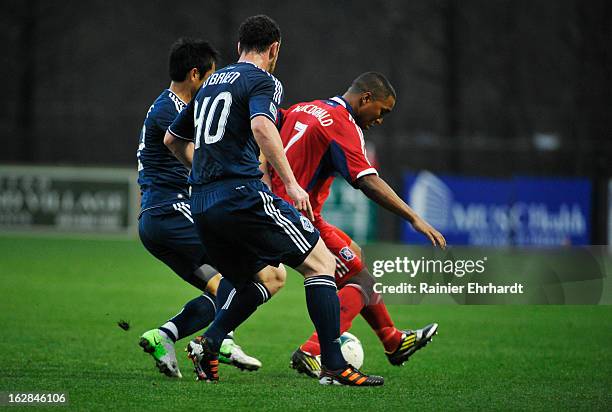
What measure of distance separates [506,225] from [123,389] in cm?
1473

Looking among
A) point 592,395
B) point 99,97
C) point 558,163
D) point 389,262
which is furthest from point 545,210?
point 99,97

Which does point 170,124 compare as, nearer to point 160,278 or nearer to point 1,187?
point 160,278

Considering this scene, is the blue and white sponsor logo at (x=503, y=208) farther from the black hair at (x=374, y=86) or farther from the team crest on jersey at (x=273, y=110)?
the team crest on jersey at (x=273, y=110)

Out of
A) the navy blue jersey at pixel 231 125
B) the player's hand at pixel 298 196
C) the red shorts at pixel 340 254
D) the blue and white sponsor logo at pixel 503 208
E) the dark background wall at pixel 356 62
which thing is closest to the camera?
the player's hand at pixel 298 196

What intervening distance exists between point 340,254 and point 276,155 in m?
1.56

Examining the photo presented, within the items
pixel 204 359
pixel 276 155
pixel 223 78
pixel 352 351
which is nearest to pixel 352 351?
pixel 352 351

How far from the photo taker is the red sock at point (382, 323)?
8078 millimetres

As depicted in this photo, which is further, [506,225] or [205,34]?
[205,34]

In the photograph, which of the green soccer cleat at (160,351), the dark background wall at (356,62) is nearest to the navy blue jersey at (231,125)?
the green soccer cleat at (160,351)

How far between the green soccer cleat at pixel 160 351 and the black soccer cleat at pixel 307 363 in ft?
2.74

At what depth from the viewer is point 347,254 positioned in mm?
7898

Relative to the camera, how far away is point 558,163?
26688mm

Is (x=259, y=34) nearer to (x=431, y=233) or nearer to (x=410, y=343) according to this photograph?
(x=431, y=233)

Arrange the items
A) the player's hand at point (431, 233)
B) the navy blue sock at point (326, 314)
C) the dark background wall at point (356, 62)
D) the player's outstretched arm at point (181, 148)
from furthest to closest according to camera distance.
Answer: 1. the dark background wall at point (356, 62)
2. the player's outstretched arm at point (181, 148)
3. the player's hand at point (431, 233)
4. the navy blue sock at point (326, 314)
